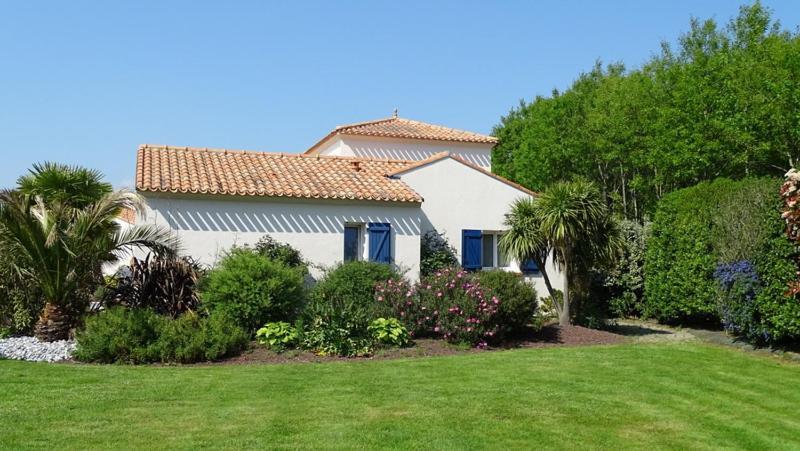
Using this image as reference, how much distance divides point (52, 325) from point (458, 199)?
37.3ft

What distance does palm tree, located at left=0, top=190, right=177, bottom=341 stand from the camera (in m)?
13.2

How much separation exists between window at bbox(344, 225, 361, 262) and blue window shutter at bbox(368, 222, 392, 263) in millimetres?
561

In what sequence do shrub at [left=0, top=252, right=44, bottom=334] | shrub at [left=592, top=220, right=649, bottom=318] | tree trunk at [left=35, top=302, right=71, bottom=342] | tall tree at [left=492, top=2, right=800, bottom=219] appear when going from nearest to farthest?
tree trunk at [left=35, top=302, right=71, bottom=342], shrub at [left=0, top=252, right=44, bottom=334], shrub at [left=592, top=220, right=649, bottom=318], tall tree at [left=492, top=2, right=800, bottom=219]

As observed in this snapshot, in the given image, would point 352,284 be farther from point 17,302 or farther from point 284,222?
point 17,302

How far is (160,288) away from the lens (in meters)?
15.1

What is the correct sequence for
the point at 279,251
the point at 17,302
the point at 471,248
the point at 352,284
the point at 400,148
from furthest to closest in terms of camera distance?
the point at 400,148 → the point at 471,248 → the point at 279,251 → the point at 352,284 → the point at 17,302

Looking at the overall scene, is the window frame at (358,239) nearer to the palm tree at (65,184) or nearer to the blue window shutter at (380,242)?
the blue window shutter at (380,242)

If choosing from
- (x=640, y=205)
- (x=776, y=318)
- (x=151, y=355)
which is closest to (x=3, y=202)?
(x=151, y=355)

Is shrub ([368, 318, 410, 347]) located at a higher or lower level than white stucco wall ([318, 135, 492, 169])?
lower

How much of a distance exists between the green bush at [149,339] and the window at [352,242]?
21.4 feet

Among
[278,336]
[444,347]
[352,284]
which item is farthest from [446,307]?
[278,336]

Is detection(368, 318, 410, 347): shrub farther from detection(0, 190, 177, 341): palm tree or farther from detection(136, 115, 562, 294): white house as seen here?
A: detection(0, 190, 177, 341): palm tree

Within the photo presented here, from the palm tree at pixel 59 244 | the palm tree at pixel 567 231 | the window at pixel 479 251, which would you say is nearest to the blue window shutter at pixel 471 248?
the window at pixel 479 251

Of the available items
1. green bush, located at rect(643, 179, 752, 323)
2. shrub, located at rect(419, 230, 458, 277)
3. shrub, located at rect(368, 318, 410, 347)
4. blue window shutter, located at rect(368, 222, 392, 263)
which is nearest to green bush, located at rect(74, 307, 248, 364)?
shrub, located at rect(368, 318, 410, 347)
